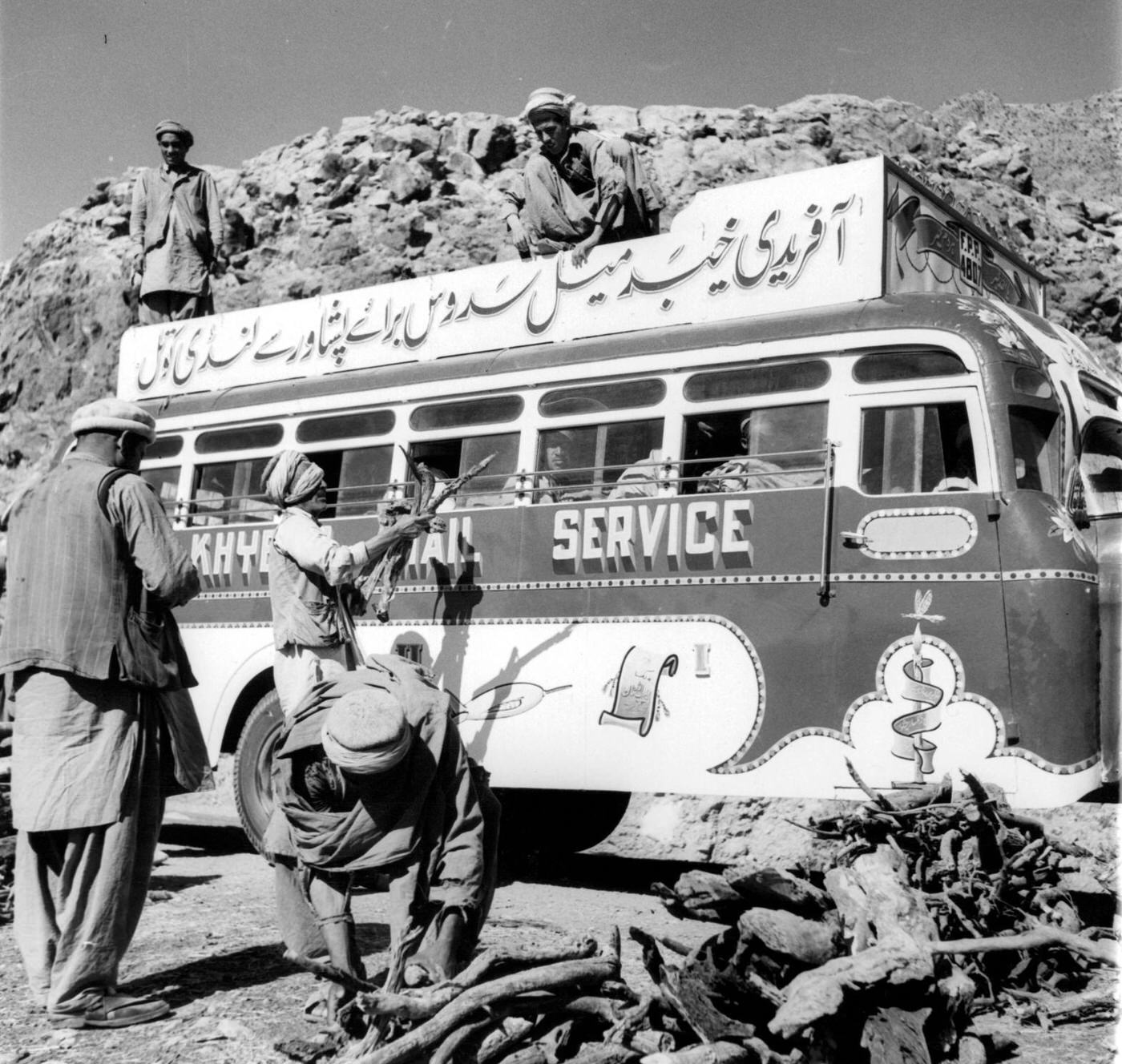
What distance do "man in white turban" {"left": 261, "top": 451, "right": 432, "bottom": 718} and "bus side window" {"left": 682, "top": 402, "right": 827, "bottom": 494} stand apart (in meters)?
1.72

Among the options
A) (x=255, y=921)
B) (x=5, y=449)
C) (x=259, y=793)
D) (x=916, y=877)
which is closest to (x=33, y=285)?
(x=5, y=449)

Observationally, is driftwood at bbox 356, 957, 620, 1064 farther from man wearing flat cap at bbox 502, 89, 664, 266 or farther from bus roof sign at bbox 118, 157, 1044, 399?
man wearing flat cap at bbox 502, 89, 664, 266

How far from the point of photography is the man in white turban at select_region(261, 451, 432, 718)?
230 inches

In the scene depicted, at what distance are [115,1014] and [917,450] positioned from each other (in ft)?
13.8

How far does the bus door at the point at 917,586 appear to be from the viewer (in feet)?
18.5

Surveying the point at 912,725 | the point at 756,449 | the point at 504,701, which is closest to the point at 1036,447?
the point at 756,449

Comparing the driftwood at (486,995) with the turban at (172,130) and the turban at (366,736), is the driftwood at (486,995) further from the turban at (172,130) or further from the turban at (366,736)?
the turban at (172,130)

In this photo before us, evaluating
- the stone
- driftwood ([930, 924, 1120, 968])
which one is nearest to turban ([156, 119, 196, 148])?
driftwood ([930, 924, 1120, 968])

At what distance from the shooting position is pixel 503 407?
24.2 ft

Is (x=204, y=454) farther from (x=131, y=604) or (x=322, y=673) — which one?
(x=131, y=604)

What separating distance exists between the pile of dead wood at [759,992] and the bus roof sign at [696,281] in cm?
357

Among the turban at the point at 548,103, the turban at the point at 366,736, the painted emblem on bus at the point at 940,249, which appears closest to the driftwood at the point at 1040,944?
the turban at the point at 366,736

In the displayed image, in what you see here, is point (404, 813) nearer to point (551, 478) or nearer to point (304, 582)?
point (304, 582)

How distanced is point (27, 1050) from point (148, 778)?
89cm
